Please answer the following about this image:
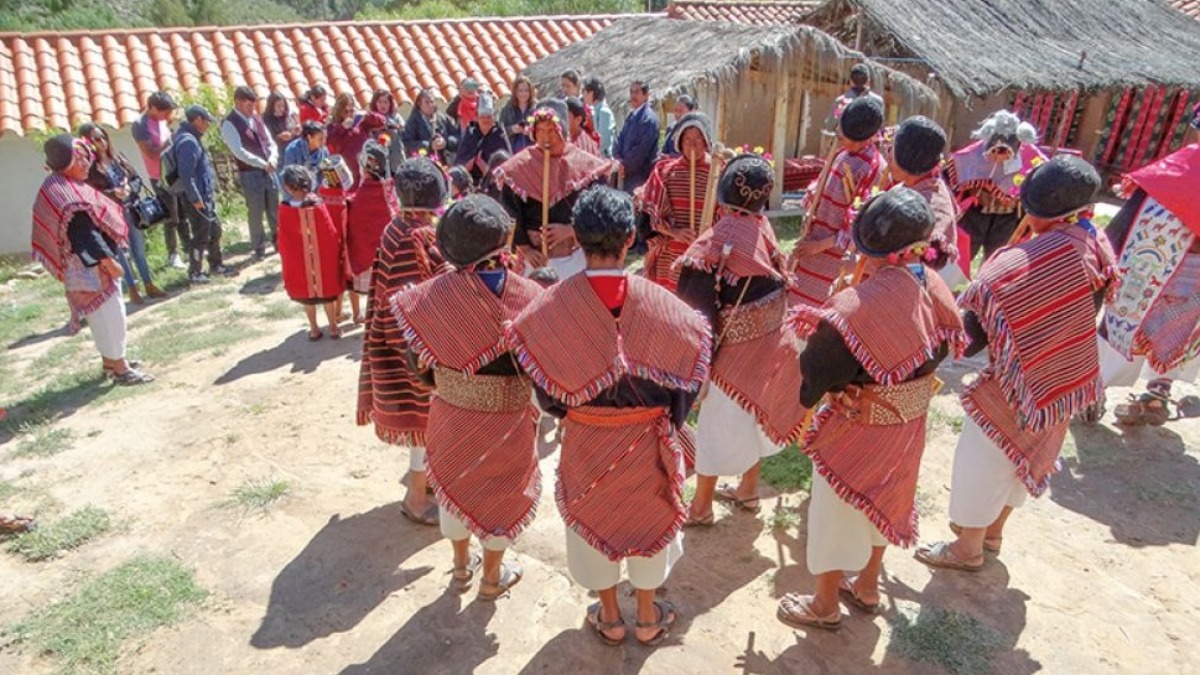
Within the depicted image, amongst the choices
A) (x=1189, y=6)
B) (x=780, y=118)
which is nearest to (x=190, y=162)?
(x=780, y=118)

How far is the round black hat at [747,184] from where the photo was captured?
3.43 metres

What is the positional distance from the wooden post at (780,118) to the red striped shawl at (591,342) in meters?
7.55

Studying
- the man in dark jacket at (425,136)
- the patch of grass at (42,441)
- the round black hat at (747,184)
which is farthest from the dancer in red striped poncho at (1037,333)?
the man in dark jacket at (425,136)

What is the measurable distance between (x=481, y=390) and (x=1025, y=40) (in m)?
13.7

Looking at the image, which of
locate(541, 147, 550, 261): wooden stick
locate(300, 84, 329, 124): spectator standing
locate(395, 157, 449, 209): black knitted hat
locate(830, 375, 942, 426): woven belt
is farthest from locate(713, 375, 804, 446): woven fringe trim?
locate(300, 84, 329, 124): spectator standing

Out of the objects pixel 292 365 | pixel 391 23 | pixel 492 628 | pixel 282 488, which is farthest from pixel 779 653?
pixel 391 23

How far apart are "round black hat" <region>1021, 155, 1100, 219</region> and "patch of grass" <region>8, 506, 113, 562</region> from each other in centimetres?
471

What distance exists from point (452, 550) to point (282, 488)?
1.25m

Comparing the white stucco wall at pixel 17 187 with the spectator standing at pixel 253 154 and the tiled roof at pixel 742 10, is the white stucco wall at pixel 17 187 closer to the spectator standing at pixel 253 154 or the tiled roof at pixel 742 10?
the spectator standing at pixel 253 154

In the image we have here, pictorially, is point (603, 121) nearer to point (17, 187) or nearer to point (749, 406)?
point (749, 406)

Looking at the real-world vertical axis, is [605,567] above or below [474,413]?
below

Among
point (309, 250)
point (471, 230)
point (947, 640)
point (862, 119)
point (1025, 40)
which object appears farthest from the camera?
point (1025, 40)

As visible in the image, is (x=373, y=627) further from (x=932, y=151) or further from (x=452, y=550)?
Result: (x=932, y=151)

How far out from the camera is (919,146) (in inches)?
153
